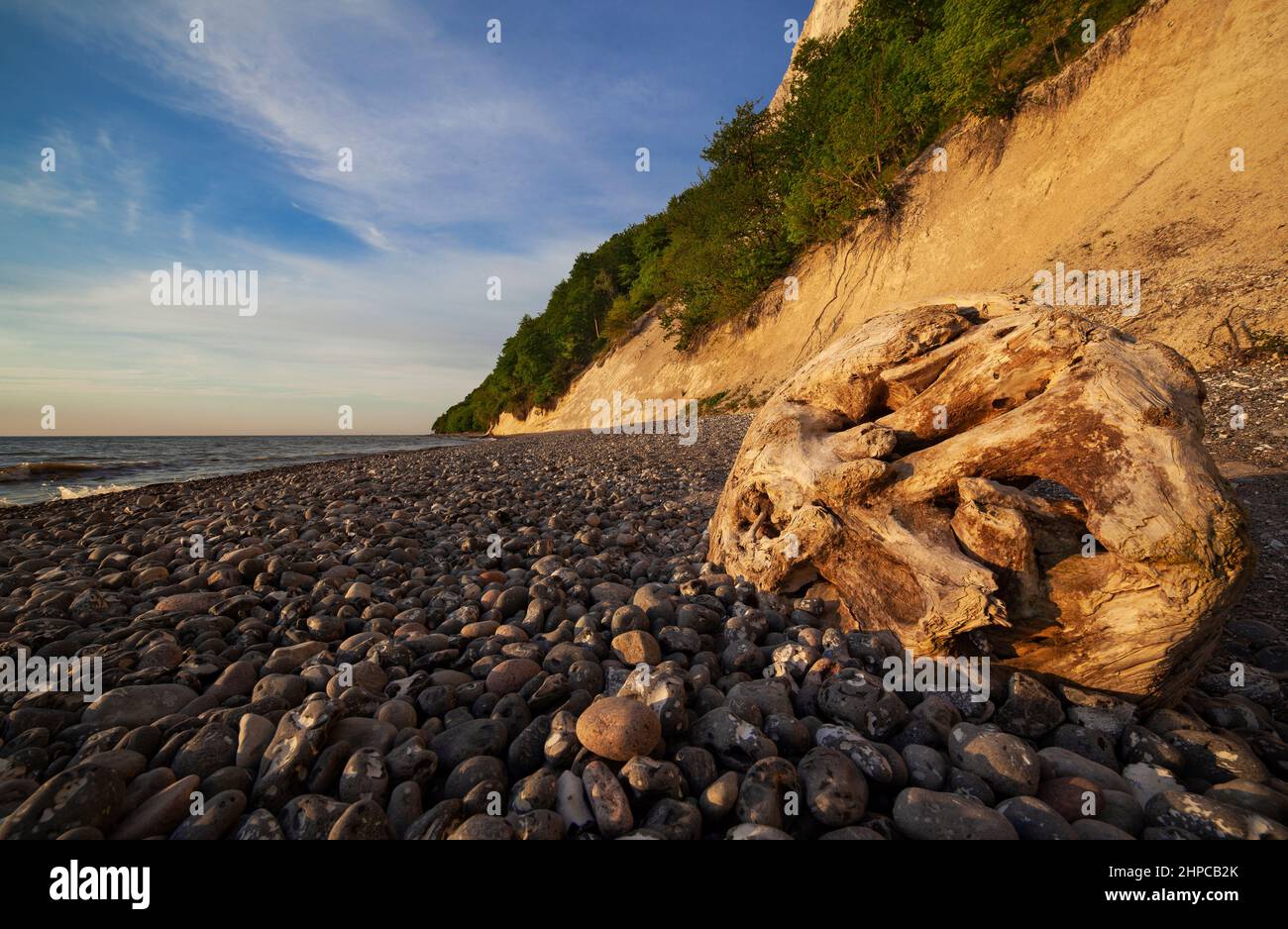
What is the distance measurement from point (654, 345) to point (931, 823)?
34.7 metres

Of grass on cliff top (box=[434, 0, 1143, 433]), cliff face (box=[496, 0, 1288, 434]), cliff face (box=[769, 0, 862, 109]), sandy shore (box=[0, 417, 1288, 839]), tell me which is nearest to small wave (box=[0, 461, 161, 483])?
sandy shore (box=[0, 417, 1288, 839])

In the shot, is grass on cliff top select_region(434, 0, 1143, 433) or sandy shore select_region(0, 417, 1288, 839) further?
grass on cliff top select_region(434, 0, 1143, 433)

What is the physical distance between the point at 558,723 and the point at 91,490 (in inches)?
730

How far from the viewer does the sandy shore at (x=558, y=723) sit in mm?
1764

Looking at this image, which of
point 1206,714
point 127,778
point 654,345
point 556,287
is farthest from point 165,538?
point 556,287

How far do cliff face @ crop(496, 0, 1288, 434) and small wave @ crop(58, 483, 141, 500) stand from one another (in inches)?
700

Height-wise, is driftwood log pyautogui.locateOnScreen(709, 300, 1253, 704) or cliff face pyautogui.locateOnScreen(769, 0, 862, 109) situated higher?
cliff face pyautogui.locateOnScreen(769, 0, 862, 109)

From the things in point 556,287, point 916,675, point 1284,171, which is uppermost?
point 556,287

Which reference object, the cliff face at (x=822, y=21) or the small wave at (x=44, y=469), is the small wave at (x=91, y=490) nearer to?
the small wave at (x=44, y=469)

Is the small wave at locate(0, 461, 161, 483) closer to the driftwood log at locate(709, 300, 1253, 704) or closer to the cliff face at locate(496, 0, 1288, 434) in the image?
the driftwood log at locate(709, 300, 1253, 704)

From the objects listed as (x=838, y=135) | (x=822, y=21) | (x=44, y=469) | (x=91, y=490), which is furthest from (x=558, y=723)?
(x=822, y=21)

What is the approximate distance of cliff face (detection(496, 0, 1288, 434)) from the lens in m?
9.18

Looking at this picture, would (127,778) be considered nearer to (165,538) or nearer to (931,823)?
(931,823)

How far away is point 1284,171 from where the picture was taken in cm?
988
